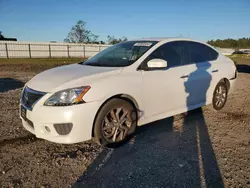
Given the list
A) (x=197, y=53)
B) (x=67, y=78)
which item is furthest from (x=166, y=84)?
(x=67, y=78)

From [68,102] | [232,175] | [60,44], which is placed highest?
[60,44]

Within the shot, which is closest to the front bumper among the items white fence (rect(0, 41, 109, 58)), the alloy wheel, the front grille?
the front grille

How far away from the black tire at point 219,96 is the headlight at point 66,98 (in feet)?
11.3

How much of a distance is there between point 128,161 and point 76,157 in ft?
2.40

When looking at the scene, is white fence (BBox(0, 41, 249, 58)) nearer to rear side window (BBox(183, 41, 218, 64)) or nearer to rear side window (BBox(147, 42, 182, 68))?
rear side window (BBox(183, 41, 218, 64))

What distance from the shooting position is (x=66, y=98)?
3.04m

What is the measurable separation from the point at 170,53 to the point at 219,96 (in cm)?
202

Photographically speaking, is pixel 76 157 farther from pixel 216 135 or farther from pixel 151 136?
pixel 216 135

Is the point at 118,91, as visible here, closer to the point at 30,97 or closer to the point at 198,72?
the point at 30,97

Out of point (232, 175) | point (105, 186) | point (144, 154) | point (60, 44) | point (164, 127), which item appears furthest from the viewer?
point (60, 44)

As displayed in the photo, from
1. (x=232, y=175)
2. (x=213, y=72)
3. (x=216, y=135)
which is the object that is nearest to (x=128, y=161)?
(x=232, y=175)

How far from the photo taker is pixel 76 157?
318 cm

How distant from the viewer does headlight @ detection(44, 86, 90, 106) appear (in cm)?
303

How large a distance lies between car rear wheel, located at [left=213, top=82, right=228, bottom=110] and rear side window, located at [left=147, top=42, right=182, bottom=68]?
4.96 ft
